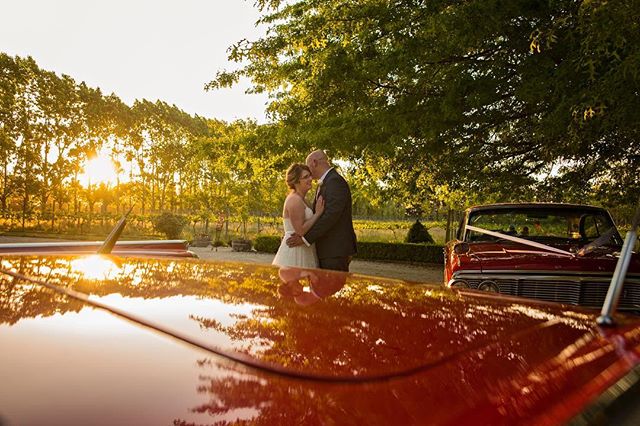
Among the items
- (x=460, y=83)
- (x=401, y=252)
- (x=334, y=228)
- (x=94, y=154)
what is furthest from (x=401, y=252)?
(x=94, y=154)

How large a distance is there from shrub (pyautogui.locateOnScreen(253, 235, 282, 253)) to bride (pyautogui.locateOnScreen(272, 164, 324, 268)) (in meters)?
22.5

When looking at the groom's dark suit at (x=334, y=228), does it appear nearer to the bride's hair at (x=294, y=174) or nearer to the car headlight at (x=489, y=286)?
the bride's hair at (x=294, y=174)

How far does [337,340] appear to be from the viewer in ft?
3.65

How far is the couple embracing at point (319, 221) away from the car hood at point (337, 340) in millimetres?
3788

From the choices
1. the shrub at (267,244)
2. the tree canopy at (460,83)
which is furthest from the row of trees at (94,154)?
the tree canopy at (460,83)

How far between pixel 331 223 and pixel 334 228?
6.8 inches

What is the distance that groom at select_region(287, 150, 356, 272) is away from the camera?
18.6 ft

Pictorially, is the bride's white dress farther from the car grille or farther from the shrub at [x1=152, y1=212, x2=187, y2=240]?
the shrub at [x1=152, y1=212, x2=187, y2=240]

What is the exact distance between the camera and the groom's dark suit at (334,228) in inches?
223

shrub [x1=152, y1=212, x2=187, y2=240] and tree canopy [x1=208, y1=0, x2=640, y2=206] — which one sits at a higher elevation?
tree canopy [x1=208, y1=0, x2=640, y2=206]

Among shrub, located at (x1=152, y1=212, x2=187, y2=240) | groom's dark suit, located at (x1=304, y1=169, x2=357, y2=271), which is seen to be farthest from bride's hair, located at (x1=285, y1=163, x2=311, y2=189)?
shrub, located at (x1=152, y1=212, x2=187, y2=240)

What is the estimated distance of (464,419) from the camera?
0.75 m

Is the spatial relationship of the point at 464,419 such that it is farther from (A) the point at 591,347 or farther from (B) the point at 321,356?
(A) the point at 591,347

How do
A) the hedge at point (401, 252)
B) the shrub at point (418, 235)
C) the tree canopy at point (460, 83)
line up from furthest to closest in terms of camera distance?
the shrub at point (418, 235) < the hedge at point (401, 252) < the tree canopy at point (460, 83)
